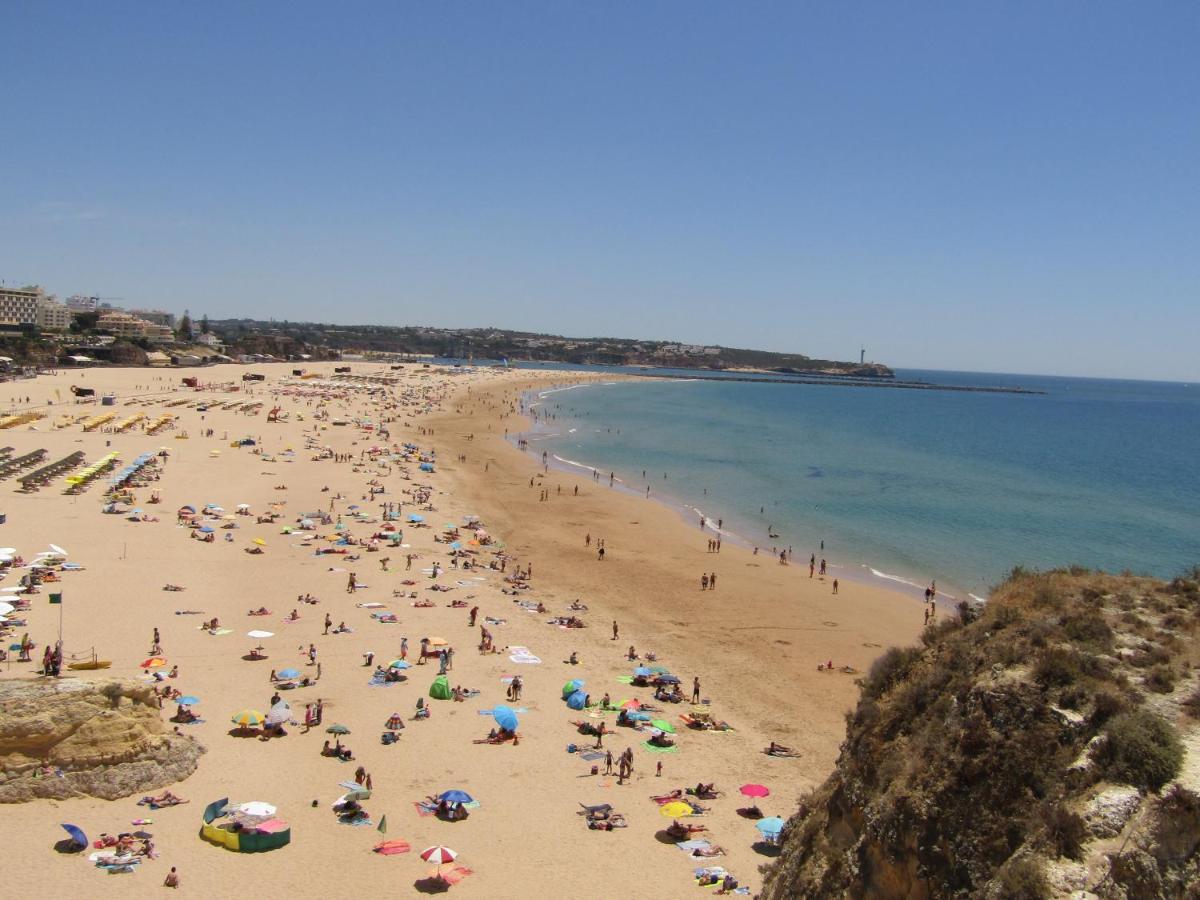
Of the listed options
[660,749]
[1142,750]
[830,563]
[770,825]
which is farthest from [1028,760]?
[830,563]

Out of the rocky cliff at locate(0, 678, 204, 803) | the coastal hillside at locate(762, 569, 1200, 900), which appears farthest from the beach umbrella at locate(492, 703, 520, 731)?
the coastal hillside at locate(762, 569, 1200, 900)

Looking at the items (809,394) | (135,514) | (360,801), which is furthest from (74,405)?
(809,394)

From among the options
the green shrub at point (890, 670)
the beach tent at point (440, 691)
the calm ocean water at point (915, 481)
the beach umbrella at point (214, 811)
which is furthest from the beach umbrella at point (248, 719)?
the calm ocean water at point (915, 481)

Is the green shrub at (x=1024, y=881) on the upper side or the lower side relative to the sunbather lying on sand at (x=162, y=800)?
upper

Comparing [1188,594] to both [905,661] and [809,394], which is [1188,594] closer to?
[905,661]

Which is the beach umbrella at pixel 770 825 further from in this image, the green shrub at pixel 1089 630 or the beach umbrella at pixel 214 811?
the beach umbrella at pixel 214 811

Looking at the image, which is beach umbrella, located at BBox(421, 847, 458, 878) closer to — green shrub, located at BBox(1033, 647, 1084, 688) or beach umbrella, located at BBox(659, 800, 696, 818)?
beach umbrella, located at BBox(659, 800, 696, 818)

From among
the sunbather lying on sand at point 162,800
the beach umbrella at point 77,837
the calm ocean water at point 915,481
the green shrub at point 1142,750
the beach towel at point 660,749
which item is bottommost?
the beach towel at point 660,749
